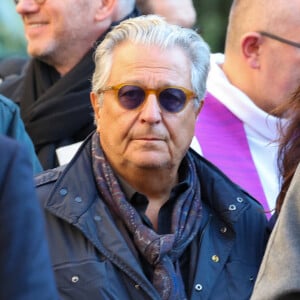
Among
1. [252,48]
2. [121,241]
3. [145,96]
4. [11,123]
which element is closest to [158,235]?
[121,241]

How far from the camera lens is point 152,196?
149 inches

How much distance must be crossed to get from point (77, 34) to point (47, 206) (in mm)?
1782

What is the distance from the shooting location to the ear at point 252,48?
16.6 feet

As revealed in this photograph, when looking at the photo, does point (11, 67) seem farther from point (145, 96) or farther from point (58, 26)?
point (145, 96)

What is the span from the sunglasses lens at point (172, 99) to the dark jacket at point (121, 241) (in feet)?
0.85

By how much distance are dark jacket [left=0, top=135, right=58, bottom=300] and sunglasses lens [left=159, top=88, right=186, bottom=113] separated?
1.46 meters

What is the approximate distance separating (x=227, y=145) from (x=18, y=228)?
2.65 metres

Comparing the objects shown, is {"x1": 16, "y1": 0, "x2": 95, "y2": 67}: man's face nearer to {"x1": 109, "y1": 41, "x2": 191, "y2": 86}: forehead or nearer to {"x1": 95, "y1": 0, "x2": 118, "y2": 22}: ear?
{"x1": 95, "y1": 0, "x2": 118, "y2": 22}: ear

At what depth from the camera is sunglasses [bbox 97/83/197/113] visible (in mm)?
3727

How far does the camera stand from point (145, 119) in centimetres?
370

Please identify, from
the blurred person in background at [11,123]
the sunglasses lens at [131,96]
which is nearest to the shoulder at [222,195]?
the sunglasses lens at [131,96]

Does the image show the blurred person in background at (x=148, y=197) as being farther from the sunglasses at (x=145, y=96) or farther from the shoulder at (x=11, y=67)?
the shoulder at (x=11, y=67)

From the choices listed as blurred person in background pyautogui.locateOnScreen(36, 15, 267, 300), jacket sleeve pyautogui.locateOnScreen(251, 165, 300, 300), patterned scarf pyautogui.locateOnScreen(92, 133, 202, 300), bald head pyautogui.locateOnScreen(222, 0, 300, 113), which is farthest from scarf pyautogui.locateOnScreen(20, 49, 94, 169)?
jacket sleeve pyautogui.locateOnScreen(251, 165, 300, 300)

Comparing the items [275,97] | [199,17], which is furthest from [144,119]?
[199,17]
